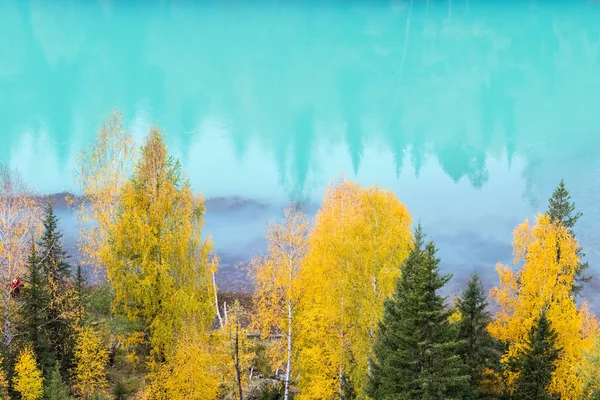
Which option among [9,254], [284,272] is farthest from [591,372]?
[9,254]

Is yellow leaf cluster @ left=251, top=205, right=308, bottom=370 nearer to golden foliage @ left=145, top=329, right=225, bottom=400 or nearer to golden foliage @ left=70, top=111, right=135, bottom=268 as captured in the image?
golden foliage @ left=145, top=329, right=225, bottom=400

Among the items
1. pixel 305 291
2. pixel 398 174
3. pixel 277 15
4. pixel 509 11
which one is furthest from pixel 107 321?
pixel 509 11

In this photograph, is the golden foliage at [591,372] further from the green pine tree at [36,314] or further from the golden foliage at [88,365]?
the green pine tree at [36,314]

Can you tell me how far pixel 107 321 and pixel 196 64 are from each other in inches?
3234

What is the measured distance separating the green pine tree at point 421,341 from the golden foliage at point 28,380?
44.4 feet

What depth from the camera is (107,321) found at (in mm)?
23672

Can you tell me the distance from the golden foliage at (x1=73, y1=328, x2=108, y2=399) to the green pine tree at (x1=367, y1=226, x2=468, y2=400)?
12.3 metres

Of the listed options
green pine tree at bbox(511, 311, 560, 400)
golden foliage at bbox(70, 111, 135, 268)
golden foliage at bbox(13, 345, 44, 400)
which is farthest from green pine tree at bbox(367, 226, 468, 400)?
golden foliage at bbox(70, 111, 135, 268)

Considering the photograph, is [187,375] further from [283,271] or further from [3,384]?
[3,384]

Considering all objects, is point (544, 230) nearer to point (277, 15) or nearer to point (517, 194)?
point (517, 194)

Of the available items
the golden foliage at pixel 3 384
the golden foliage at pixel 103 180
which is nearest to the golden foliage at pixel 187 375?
the golden foliage at pixel 3 384

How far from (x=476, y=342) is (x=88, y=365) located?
16464 mm

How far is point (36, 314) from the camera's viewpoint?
973 inches

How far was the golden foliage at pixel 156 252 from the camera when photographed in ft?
76.9
